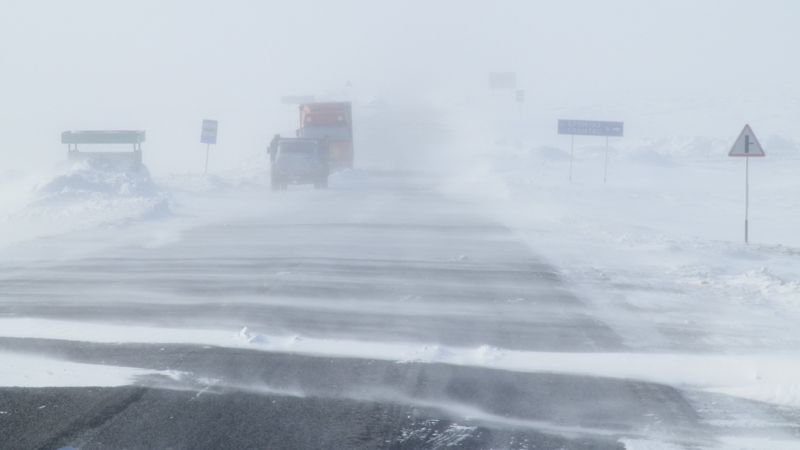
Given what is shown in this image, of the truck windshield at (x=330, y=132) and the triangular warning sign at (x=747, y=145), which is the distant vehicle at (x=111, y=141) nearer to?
the truck windshield at (x=330, y=132)

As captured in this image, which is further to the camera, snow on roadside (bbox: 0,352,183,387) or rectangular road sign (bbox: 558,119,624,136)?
rectangular road sign (bbox: 558,119,624,136)

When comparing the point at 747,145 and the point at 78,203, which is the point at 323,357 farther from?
the point at 78,203

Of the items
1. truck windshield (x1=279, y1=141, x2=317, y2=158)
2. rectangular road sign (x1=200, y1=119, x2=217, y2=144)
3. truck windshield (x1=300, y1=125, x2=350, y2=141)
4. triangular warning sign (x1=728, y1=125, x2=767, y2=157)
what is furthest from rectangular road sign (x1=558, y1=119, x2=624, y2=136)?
triangular warning sign (x1=728, y1=125, x2=767, y2=157)

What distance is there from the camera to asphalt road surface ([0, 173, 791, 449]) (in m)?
6.62

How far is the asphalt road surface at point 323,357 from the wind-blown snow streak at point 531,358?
257 mm

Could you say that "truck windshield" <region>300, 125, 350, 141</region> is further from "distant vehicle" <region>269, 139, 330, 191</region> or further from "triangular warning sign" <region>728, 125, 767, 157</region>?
"triangular warning sign" <region>728, 125, 767, 157</region>

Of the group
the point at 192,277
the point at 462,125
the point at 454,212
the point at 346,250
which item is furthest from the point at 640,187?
the point at 462,125

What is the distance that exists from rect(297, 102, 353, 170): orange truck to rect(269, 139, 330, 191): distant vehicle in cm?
801

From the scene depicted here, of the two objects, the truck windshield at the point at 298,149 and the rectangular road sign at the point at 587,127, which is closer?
the truck windshield at the point at 298,149

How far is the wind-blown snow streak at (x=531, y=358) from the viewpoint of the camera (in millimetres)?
8336

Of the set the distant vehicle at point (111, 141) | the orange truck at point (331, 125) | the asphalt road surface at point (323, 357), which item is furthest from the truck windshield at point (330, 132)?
the asphalt road surface at point (323, 357)

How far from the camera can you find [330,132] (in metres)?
49.3

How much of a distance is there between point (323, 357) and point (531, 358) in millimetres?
1980

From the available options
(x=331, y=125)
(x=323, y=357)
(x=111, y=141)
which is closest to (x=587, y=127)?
(x=331, y=125)
